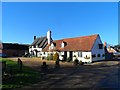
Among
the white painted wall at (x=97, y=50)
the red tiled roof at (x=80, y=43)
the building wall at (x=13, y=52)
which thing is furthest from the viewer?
the building wall at (x=13, y=52)

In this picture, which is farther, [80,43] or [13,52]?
[13,52]

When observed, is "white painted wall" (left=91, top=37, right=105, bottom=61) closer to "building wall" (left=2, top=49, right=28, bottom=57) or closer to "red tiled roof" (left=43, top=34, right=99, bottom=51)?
"red tiled roof" (left=43, top=34, right=99, bottom=51)

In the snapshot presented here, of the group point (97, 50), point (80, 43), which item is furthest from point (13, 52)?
point (97, 50)

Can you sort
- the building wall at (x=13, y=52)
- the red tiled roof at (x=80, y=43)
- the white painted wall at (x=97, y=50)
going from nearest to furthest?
the white painted wall at (x=97, y=50) < the red tiled roof at (x=80, y=43) < the building wall at (x=13, y=52)

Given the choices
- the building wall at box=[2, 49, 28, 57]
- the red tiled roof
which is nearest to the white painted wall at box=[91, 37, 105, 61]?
the red tiled roof

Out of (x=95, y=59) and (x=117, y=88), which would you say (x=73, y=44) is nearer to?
(x=95, y=59)

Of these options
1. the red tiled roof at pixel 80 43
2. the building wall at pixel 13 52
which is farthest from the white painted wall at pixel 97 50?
the building wall at pixel 13 52

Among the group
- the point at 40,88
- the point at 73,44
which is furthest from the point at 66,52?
the point at 40,88

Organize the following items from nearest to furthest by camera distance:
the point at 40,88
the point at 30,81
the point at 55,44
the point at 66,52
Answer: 1. the point at 40,88
2. the point at 30,81
3. the point at 66,52
4. the point at 55,44

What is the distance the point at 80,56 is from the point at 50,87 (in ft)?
105

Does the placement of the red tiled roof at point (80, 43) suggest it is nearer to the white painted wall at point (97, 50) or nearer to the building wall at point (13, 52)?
the white painted wall at point (97, 50)

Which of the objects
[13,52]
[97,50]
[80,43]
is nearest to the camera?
[97,50]

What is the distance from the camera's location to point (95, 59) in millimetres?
47406

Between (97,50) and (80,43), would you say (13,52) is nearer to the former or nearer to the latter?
(80,43)
